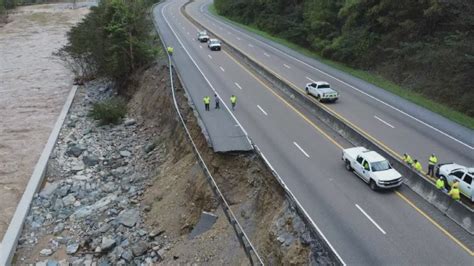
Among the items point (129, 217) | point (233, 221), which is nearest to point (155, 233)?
point (129, 217)

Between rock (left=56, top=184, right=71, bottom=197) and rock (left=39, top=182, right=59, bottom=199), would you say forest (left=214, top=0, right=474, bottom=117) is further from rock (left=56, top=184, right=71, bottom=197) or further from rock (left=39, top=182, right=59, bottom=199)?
rock (left=39, top=182, right=59, bottom=199)

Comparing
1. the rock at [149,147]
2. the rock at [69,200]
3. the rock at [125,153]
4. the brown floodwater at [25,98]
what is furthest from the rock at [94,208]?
the rock at [125,153]

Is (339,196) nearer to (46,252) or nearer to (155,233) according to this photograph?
(155,233)

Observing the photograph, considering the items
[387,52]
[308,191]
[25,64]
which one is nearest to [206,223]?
[308,191]

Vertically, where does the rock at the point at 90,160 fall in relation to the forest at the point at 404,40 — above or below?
below

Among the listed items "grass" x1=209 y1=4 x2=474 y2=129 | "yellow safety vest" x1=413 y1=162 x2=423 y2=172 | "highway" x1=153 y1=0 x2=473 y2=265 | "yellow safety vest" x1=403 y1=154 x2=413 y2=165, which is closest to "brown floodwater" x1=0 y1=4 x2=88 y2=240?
"highway" x1=153 y1=0 x2=473 y2=265

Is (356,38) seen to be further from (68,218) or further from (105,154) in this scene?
(68,218)

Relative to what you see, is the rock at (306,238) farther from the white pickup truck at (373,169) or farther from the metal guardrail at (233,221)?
the white pickup truck at (373,169)
